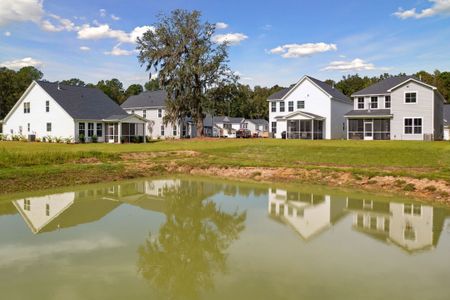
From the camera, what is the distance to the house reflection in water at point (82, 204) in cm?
1117

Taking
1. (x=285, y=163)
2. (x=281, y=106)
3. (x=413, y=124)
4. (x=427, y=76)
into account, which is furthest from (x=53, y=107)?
(x=427, y=76)

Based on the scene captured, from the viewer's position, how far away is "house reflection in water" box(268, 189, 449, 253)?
9.77 meters

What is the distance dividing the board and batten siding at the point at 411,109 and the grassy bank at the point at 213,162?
46.4 feet

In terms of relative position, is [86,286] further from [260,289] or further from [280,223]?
[280,223]

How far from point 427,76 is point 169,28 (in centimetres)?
6270

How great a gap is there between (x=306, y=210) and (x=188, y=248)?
19.0 ft

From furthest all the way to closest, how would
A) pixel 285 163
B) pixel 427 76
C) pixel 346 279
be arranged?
pixel 427 76
pixel 285 163
pixel 346 279

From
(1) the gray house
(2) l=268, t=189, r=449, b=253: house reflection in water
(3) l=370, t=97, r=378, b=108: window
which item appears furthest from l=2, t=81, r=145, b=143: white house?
(2) l=268, t=189, r=449, b=253: house reflection in water

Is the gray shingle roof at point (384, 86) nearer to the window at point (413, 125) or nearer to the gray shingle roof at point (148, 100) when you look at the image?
the window at point (413, 125)

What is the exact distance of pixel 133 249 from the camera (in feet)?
27.8

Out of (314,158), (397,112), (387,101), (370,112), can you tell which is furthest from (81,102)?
(397,112)

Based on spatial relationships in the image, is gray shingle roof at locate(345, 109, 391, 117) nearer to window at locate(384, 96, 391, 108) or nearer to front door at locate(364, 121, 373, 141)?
window at locate(384, 96, 391, 108)

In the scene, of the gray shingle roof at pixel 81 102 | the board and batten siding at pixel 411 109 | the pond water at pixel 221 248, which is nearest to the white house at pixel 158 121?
the gray shingle roof at pixel 81 102

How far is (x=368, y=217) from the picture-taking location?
1206 cm
